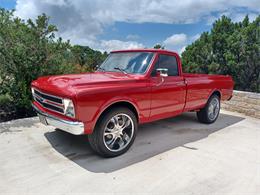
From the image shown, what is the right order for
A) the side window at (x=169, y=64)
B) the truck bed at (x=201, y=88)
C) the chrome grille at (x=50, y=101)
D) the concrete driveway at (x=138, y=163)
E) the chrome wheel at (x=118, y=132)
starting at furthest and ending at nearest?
the truck bed at (x=201, y=88), the side window at (x=169, y=64), the chrome wheel at (x=118, y=132), the chrome grille at (x=50, y=101), the concrete driveway at (x=138, y=163)

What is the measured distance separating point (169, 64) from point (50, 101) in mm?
2421

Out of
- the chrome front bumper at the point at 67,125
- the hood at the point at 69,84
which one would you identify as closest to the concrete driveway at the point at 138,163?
the chrome front bumper at the point at 67,125

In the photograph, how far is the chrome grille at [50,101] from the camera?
3331 mm

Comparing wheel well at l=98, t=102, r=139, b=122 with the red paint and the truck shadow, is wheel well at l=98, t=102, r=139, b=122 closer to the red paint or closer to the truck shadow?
the red paint

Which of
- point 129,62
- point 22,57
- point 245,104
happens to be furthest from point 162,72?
point 245,104

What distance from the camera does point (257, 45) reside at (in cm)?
1000

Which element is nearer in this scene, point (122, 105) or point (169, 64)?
point (122, 105)

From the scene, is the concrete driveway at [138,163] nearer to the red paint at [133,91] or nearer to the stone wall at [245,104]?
the red paint at [133,91]

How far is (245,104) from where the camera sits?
7203mm

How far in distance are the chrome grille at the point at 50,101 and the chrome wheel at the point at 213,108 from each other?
12.8ft

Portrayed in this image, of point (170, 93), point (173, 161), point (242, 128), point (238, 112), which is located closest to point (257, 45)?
point (238, 112)

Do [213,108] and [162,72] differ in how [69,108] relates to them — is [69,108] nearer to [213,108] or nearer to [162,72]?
[162,72]

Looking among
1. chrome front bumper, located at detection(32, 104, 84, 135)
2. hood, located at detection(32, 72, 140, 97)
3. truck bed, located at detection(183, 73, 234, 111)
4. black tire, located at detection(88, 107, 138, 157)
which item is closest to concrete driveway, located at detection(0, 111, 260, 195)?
black tire, located at detection(88, 107, 138, 157)

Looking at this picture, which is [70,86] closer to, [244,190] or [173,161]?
[173,161]
